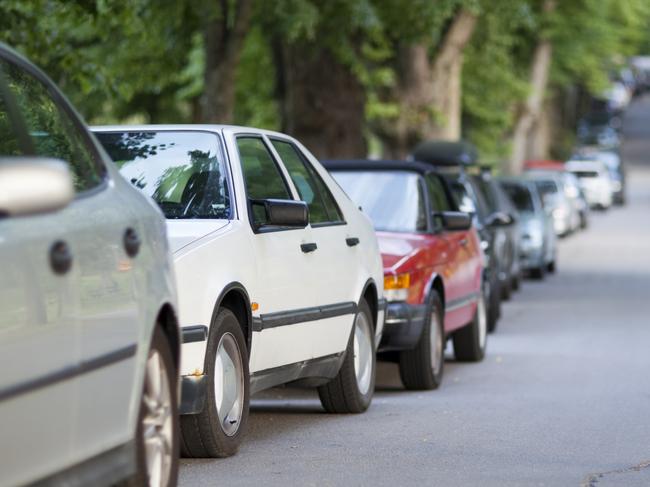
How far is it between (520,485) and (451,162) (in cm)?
1895

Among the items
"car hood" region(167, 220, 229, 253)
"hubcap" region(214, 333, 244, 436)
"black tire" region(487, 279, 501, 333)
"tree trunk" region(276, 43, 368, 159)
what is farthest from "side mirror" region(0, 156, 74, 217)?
"tree trunk" region(276, 43, 368, 159)

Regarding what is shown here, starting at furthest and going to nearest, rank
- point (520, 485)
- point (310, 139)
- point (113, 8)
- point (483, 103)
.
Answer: point (483, 103) → point (310, 139) → point (113, 8) → point (520, 485)

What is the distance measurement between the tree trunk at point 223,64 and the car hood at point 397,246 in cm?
786

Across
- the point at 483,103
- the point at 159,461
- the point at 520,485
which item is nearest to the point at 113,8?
the point at 520,485

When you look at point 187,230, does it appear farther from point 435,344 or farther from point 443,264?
point 443,264

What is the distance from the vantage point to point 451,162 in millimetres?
26422

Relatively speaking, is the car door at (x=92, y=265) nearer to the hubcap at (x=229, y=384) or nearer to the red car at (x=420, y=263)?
the hubcap at (x=229, y=384)

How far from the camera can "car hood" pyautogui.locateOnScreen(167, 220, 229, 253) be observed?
803 cm

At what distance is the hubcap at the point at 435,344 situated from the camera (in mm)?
12344

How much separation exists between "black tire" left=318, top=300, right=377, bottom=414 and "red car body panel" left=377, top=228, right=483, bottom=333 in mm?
1473

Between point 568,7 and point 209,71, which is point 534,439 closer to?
point 209,71

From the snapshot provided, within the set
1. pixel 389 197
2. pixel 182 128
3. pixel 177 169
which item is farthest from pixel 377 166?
pixel 177 169

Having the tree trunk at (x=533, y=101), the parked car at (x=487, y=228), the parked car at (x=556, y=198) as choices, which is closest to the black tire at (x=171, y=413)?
the parked car at (x=487, y=228)

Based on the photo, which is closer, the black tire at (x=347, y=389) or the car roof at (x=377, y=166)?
the black tire at (x=347, y=389)
